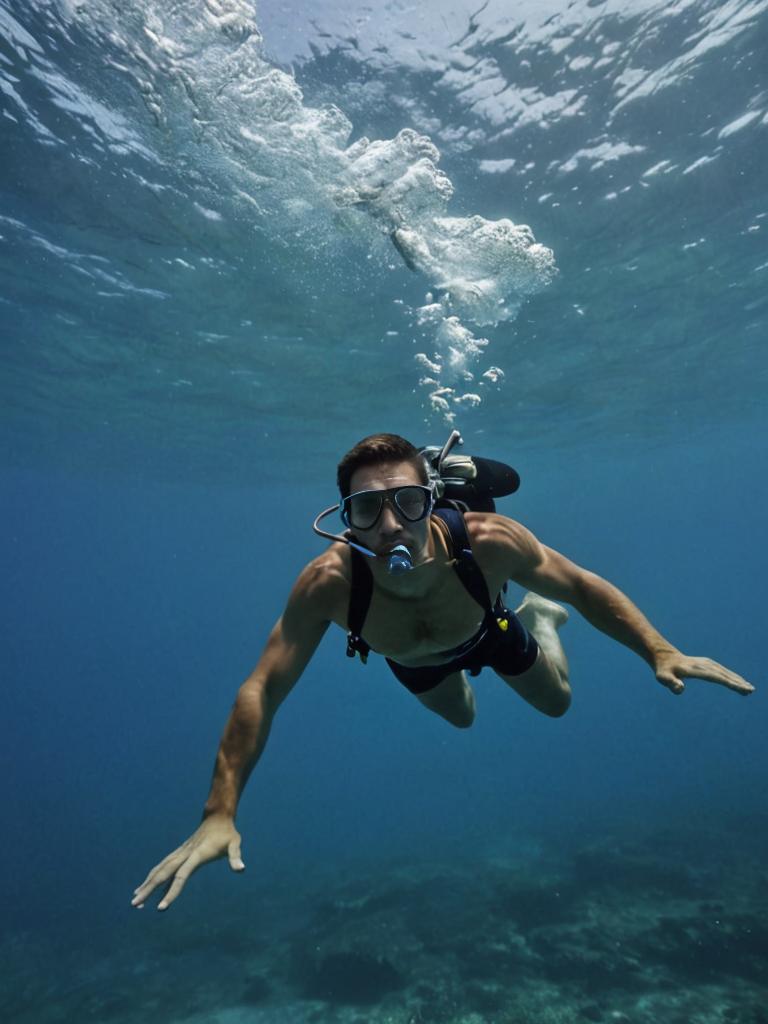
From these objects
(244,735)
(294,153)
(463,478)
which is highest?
(294,153)

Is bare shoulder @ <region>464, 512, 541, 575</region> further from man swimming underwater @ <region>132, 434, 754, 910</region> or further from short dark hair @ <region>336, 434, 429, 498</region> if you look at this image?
short dark hair @ <region>336, 434, 429, 498</region>

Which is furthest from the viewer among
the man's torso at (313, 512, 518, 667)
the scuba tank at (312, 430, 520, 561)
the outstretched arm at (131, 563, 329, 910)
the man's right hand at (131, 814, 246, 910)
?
the scuba tank at (312, 430, 520, 561)

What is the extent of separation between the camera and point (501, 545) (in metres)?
4.95

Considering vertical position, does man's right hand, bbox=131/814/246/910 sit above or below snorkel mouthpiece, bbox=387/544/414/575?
below

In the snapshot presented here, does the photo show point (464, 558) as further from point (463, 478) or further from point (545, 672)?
point (545, 672)

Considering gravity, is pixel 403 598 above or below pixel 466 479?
below

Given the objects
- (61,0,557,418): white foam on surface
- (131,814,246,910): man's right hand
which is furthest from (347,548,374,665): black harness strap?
(61,0,557,418): white foam on surface

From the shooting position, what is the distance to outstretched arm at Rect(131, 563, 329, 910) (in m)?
3.05

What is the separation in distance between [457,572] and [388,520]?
0.93m

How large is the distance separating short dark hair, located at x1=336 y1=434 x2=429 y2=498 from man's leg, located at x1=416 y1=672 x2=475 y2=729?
2963 millimetres

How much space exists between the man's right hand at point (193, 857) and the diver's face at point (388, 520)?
193 cm

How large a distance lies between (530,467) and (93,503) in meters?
37.8

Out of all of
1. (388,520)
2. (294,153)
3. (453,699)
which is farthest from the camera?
(294,153)

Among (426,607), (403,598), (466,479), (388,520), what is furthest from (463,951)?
(388,520)
